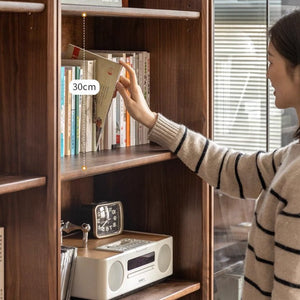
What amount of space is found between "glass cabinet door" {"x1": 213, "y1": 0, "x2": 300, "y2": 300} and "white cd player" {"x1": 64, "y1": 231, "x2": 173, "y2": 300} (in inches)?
12.7

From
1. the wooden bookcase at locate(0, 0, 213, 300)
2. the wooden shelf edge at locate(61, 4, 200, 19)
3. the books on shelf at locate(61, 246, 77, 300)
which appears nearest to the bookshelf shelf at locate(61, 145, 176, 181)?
the wooden bookcase at locate(0, 0, 213, 300)

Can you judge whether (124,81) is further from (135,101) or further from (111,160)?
(111,160)

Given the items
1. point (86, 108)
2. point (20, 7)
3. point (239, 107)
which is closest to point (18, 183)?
point (20, 7)

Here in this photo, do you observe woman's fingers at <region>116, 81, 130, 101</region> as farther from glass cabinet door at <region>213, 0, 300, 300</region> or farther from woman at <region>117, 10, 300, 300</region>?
glass cabinet door at <region>213, 0, 300, 300</region>

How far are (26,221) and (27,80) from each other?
0.32m

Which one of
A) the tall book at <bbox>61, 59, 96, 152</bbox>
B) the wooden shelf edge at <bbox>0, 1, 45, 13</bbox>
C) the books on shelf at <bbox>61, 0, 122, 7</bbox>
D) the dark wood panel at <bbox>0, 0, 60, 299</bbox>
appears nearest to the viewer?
the wooden shelf edge at <bbox>0, 1, 45, 13</bbox>

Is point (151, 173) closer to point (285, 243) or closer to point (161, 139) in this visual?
point (161, 139)

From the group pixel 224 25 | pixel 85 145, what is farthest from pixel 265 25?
pixel 85 145

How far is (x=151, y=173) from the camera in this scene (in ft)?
7.18

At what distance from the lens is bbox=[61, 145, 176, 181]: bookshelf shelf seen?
169cm

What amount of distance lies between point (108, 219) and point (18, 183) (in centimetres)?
63

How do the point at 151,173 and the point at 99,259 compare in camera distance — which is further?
the point at 151,173

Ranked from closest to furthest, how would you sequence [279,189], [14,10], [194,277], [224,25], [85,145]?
[14,10]
[279,189]
[85,145]
[194,277]
[224,25]

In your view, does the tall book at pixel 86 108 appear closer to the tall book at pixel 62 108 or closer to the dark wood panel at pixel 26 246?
the tall book at pixel 62 108
